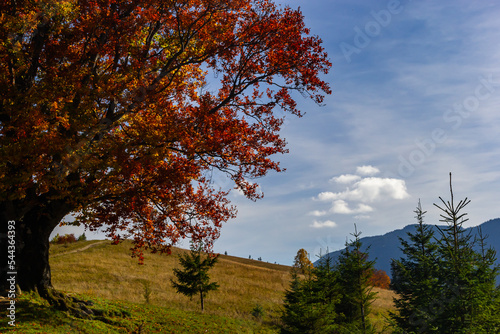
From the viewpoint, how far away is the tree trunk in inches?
555

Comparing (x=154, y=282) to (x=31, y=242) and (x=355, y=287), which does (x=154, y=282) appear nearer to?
(x=355, y=287)

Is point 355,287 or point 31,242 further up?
point 31,242

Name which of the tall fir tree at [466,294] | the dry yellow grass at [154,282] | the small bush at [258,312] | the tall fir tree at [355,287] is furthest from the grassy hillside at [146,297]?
the tall fir tree at [466,294]

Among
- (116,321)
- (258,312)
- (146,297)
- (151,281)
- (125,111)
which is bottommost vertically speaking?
(258,312)

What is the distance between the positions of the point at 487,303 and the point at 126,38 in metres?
15.7

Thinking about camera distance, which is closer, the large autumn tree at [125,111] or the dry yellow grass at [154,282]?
the large autumn tree at [125,111]

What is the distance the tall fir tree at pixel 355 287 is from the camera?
2311 centimetres

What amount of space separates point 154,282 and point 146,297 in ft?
42.5

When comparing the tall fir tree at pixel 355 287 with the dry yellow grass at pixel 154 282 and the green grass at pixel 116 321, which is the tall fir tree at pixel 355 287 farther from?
the green grass at pixel 116 321

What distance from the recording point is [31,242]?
14.8m

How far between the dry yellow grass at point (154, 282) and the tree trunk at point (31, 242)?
14.9 meters

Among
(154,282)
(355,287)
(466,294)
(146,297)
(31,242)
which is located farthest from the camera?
(154,282)

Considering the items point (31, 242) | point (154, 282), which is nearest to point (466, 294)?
point (31, 242)

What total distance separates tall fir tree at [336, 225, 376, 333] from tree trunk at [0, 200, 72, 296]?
54.7 ft
